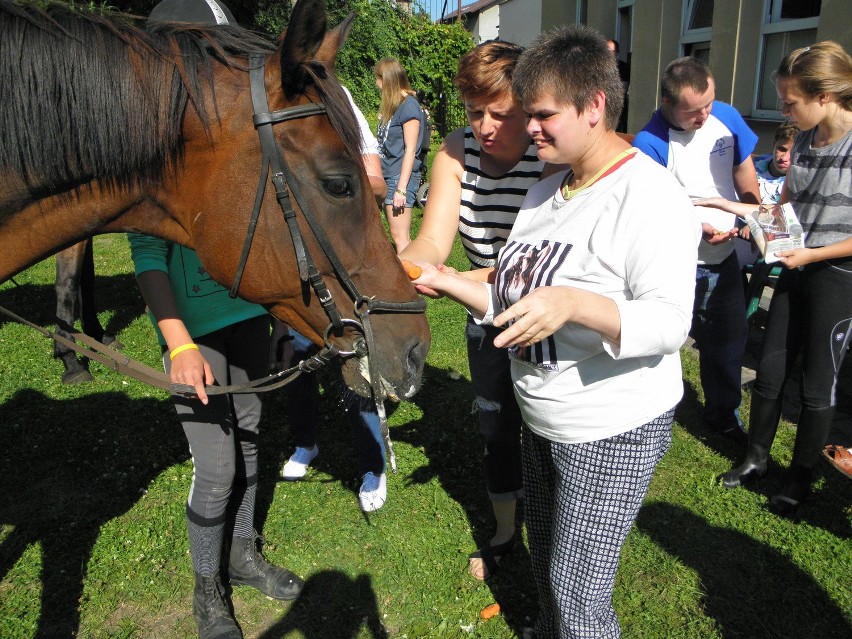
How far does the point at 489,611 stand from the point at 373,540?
74 cm

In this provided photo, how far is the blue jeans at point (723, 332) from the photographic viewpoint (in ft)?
12.8

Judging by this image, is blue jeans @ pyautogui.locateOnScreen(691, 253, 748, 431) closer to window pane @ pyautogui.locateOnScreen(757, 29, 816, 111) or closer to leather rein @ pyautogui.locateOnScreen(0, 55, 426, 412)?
leather rein @ pyautogui.locateOnScreen(0, 55, 426, 412)

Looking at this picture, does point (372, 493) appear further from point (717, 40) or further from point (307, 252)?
point (717, 40)

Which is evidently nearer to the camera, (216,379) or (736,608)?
(216,379)

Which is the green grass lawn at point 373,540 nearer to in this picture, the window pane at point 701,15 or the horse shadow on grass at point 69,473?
the horse shadow on grass at point 69,473

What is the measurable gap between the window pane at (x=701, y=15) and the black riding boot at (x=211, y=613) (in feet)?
27.7

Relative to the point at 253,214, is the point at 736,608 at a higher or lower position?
lower

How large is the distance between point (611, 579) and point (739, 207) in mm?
2433

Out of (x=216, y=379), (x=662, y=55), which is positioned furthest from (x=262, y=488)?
(x=662, y=55)

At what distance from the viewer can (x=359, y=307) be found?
1894 mm

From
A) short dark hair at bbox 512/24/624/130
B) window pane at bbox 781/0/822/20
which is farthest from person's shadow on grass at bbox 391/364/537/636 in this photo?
window pane at bbox 781/0/822/20

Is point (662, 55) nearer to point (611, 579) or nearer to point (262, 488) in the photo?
point (262, 488)

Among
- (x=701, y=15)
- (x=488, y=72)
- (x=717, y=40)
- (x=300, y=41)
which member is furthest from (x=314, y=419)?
(x=701, y=15)

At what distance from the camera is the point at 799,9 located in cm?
654
